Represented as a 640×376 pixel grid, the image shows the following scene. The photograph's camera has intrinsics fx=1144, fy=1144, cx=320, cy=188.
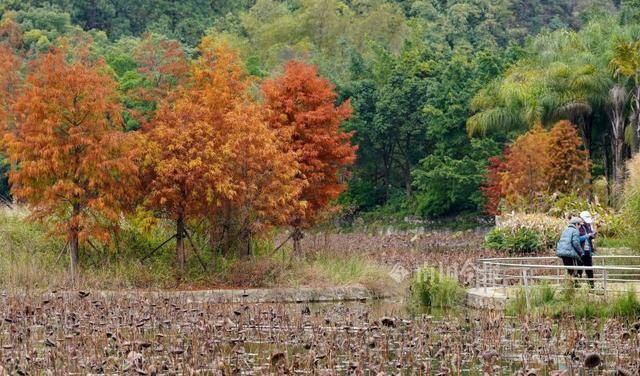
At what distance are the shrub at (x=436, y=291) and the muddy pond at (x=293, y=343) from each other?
10.1ft

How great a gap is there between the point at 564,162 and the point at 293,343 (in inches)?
1238

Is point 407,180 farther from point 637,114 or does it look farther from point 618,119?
point 637,114

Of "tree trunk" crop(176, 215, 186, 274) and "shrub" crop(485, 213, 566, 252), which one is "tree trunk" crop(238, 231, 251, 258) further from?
"shrub" crop(485, 213, 566, 252)

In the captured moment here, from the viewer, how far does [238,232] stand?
107ft

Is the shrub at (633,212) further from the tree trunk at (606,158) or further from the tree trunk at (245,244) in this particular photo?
the tree trunk at (606,158)

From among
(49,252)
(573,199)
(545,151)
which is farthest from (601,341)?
(545,151)

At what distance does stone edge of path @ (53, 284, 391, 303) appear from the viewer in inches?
1123

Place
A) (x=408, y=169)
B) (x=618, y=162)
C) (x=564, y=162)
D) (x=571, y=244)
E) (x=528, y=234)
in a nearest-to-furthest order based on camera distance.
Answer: (x=571, y=244), (x=528, y=234), (x=564, y=162), (x=618, y=162), (x=408, y=169)

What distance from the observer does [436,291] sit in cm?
2677

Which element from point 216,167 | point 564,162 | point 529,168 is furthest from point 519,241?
point 216,167

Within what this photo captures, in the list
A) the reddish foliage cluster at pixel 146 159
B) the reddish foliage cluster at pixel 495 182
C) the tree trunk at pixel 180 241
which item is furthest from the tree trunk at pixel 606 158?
the tree trunk at pixel 180 241

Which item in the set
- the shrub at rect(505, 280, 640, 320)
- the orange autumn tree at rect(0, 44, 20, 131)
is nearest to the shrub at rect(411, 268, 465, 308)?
the shrub at rect(505, 280, 640, 320)

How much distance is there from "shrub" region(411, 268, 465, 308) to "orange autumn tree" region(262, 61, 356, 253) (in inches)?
345

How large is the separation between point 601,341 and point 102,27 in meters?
88.8
